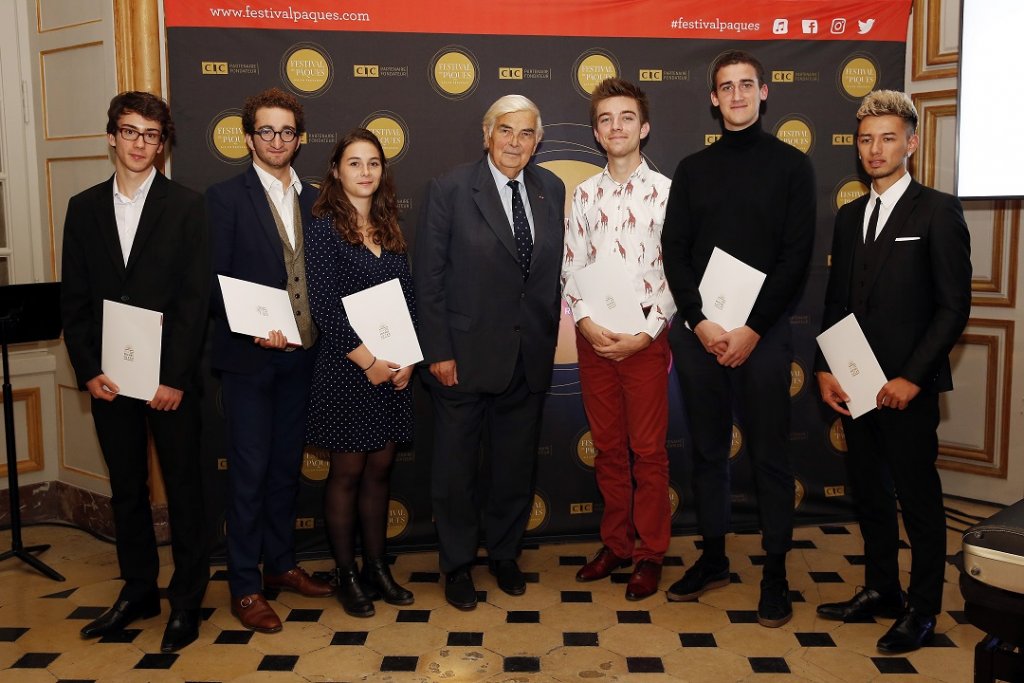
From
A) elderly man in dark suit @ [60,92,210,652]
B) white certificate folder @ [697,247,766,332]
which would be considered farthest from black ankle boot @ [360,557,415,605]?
white certificate folder @ [697,247,766,332]

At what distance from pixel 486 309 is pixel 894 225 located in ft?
4.50

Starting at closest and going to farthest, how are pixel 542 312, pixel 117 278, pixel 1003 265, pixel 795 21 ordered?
pixel 117 278 < pixel 542 312 < pixel 795 21 < pixel 1003 265

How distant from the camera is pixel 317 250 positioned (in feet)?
9.88

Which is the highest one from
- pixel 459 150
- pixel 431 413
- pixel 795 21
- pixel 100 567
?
pixel 795 21

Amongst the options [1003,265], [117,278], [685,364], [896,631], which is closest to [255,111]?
[117,278]

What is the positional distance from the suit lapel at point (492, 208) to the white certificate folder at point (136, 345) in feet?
3.70

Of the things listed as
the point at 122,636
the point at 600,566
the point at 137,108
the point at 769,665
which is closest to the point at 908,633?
the point at 769,665

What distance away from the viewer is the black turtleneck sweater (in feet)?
10.1

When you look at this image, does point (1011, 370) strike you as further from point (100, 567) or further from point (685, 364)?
point (100, 567)

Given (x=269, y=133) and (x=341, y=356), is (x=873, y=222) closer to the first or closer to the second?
(x=341, y=356)

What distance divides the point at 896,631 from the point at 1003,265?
217cm

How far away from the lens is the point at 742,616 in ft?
10.5

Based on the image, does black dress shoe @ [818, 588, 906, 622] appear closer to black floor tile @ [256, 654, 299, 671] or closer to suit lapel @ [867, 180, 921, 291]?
suit lapel @ [867, 180, 921, 291]

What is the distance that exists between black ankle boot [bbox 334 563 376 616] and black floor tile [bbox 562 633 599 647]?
0.70 meters
